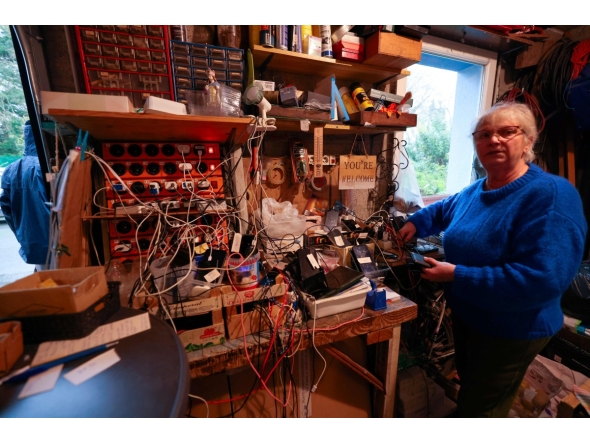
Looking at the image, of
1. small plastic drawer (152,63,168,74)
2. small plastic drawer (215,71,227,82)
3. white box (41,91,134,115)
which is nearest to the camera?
white box (41,91,134,115)

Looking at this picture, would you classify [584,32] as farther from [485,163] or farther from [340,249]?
[340,249]

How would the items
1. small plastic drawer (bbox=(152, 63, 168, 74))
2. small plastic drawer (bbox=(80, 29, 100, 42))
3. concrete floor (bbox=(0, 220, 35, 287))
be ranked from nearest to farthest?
small plastic drawer (bbox=(80, 29, 100, 42)) → small plastic drawer (bbox=(152, 63, 168, 74)) → concrete floor (bbox=(0, 220, 35, 287))

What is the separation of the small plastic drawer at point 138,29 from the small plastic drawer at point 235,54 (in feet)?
1.07

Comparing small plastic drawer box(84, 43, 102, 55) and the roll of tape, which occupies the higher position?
small plastic drawer box(84, 43, 102, 55)

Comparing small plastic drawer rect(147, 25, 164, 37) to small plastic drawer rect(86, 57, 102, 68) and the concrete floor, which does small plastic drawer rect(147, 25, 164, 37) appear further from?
the concrete floor

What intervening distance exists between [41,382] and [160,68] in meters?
1.09

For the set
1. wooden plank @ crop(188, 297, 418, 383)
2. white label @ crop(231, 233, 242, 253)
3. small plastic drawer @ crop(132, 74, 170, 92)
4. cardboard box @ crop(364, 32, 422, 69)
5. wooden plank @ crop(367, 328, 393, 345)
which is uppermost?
cardboard box @ crop(364, 32, 422, 69)

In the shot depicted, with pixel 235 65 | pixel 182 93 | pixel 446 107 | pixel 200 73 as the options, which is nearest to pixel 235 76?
pixel 235 65

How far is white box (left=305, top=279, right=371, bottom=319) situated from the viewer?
95 cm

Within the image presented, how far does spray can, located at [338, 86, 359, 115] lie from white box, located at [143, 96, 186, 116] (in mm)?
930

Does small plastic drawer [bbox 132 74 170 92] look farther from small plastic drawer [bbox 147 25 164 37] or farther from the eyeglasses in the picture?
the eyeglasses

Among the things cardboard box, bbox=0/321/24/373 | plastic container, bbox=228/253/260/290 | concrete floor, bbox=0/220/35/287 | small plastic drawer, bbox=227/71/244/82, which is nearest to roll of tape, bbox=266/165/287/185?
small plastic drawer, bbox=227/71/244/82

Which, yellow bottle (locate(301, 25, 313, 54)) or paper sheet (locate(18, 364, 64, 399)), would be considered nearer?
paper sheet (locate(18, 364, 64, 399))

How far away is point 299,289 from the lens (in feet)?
3.27
